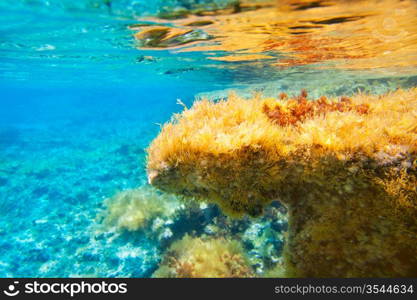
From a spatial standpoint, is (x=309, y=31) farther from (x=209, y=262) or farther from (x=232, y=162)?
(x=209, y=262)

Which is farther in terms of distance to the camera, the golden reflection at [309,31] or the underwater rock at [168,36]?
the underwater rock at [168,36]

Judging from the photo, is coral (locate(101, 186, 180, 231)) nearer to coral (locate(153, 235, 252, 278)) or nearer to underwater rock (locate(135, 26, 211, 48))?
coral (locate(153, 235, 252, 278))

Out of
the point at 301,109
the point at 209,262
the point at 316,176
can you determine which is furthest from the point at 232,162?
the point at 209,262

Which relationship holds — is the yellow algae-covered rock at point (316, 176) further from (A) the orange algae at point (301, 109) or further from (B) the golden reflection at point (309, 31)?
(B) the golden reflection at point (309, 31)

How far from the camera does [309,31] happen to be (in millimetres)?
9211

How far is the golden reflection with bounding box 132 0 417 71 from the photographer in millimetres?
7148

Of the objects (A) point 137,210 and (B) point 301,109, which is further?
(A) point 137,210

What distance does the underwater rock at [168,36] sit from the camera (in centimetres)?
985

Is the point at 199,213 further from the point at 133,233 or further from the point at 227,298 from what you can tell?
the point at 227,298

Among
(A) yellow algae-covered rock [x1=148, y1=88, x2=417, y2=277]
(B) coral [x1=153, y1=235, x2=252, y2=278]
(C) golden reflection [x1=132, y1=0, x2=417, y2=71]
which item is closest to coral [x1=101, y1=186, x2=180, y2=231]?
(B) coral [x1=153, y1=235, x2=252, y2=278]

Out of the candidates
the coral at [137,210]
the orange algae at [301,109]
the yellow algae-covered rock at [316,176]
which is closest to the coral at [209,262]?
the coral at [137,210]

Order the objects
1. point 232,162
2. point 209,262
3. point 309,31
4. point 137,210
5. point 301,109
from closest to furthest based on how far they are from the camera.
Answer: point 232,162 → point 301,109 → point 209,262 → point 309,31 → point 137,210

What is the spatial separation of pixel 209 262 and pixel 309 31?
870cm

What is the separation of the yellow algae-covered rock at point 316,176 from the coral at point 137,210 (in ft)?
24.1
